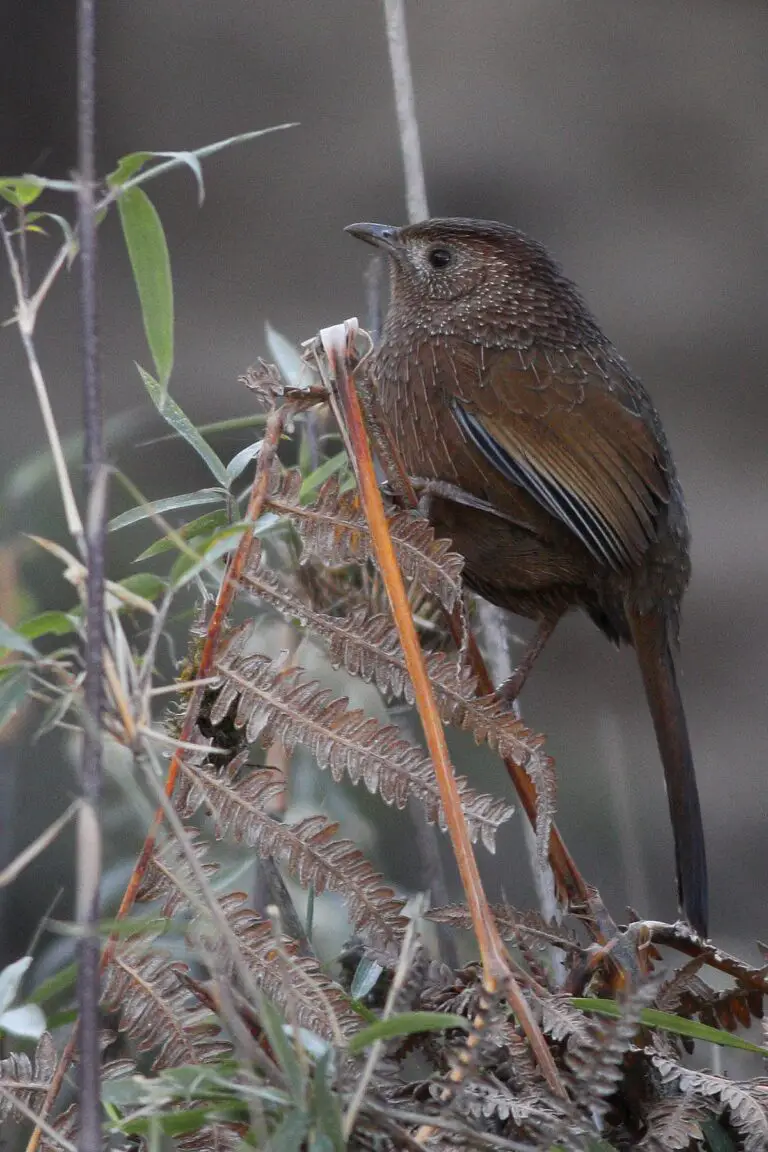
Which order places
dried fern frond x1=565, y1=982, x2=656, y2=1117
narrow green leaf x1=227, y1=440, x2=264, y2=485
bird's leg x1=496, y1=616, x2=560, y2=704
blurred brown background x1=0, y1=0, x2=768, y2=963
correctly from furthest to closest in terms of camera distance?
blurred brown background x1=0, y1=0, x2=768, y2=963 → bird's leg x1=496, y1=616, x2=560, y2=704 → narrow green leaf x1=227, y1=440, x2=264, y2=485 → dried fern frond x1=565, y1=982, x2=656, y2=1117

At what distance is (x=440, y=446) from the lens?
1973 millimetres

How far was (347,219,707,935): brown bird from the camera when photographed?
1938 millimetres

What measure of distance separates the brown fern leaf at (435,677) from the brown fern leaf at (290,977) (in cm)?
23

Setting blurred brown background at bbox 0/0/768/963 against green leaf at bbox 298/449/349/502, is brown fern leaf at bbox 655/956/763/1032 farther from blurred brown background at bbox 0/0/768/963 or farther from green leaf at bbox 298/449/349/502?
blurred brown background at bbox 0/0/768/963

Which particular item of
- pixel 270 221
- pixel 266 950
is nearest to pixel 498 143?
pixel 270 221

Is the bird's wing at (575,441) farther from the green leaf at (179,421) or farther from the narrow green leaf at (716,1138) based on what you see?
the narrow green leaf at (716,1138)

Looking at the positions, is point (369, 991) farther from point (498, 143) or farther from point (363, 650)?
point (498, 143)

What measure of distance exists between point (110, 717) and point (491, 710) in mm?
409

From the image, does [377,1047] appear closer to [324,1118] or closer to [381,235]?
[324,1118]

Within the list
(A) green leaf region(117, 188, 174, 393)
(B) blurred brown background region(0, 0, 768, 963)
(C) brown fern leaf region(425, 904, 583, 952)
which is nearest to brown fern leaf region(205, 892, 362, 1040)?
(C) brown fern leaf region(425, 904, 583, 952)

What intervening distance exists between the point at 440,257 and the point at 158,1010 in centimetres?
160

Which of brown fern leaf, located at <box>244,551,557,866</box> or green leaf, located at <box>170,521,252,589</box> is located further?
brown fern leaf, located at <box>244,551,557,866</box>

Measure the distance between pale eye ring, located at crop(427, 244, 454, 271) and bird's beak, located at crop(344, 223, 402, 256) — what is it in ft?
0.20

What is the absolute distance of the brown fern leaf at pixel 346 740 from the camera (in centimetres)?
107
